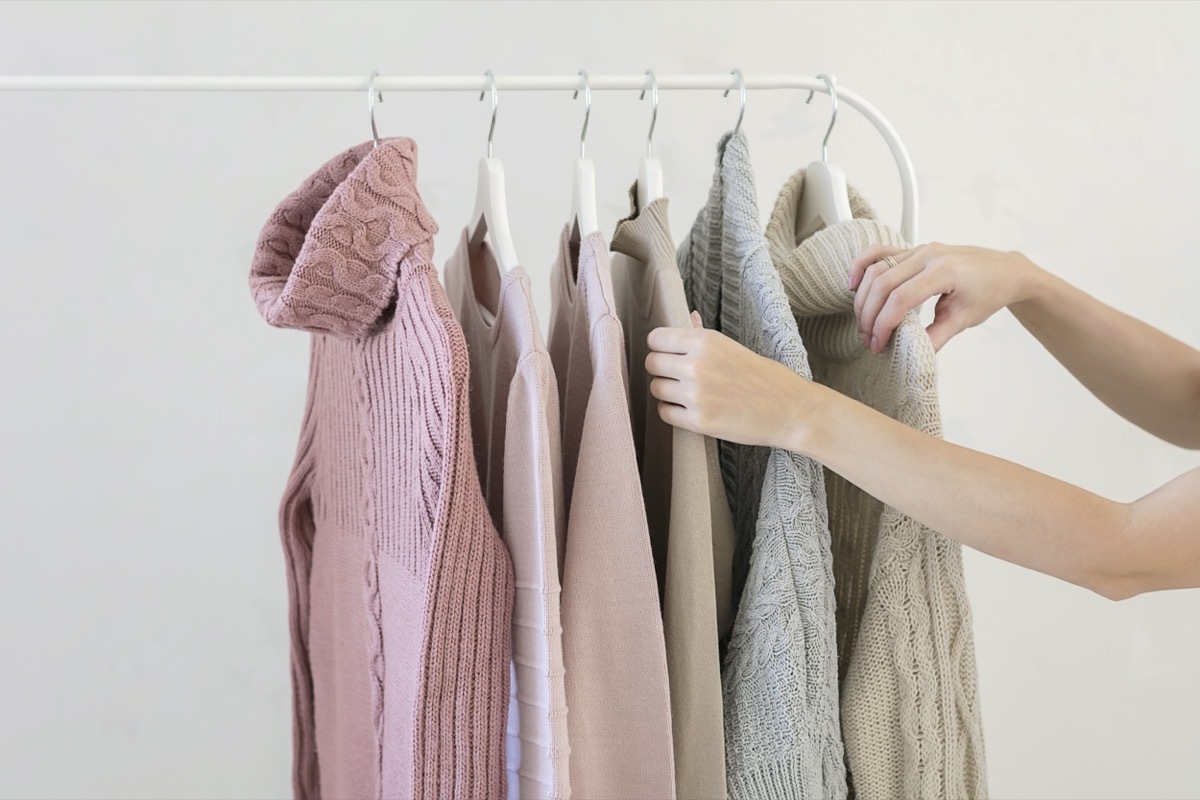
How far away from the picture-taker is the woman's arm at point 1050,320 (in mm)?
818

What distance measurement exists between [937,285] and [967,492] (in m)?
0.22

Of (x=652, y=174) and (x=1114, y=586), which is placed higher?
(x=652, y=174)

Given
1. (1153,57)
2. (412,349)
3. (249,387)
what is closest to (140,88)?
(412,349)

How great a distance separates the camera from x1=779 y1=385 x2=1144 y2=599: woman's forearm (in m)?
0.75

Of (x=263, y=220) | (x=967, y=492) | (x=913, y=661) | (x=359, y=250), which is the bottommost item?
(x=913, y=661)

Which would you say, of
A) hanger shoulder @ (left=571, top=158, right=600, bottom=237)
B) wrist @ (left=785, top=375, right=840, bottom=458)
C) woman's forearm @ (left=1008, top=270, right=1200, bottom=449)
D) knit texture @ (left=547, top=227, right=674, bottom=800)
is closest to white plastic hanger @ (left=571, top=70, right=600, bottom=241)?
hanger shoulder @ (left=571, top=158, right=600, bottom=237)

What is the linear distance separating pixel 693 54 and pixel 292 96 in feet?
1.85

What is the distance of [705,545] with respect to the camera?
0.75 meters

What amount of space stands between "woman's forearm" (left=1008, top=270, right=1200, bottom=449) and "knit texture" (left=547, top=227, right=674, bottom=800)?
536mm

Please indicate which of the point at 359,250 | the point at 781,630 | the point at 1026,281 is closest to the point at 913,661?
the point at 781,630

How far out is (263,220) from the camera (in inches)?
51.6

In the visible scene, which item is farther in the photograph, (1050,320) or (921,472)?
(1050,320)

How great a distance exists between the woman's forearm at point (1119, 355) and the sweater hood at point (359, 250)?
0.65m

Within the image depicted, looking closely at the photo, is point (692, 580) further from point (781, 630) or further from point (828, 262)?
point (828, 262)
